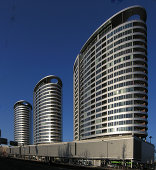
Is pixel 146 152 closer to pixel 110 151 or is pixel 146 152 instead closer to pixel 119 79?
pixel 110 151

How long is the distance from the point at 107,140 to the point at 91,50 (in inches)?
2480

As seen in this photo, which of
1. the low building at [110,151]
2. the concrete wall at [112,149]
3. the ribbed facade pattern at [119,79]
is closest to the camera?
the concrete wall at [112,149]

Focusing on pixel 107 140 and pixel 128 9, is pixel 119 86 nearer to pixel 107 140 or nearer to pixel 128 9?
pixel 107 140

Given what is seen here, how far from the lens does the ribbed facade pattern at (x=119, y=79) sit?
397 feet

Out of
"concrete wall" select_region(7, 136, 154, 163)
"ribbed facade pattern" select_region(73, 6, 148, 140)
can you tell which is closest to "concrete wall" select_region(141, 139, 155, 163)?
"concrete wall" select_region(7, 136, 154, 163)

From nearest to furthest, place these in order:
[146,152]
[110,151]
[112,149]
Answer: [112,149] → [110,151] → [146,152]

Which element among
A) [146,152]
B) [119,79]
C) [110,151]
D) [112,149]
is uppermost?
[119,79]

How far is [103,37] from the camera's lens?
5684 inches

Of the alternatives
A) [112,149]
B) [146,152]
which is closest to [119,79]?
[112,149]

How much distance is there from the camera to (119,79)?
12838cm

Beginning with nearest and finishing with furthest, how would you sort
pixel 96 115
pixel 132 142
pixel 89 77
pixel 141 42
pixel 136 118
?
pixel 132 142 → pixel 136 118 → pixel 141 42 → pixel 96 115 → pixel 89 77

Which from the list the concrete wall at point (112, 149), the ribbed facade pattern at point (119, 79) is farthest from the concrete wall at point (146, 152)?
the ribbed facade pattern at point (119, 79)

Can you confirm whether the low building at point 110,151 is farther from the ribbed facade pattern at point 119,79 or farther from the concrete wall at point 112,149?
the ribbed facade pattern at point 119,79

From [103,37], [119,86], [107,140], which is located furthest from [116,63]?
[107,140]
